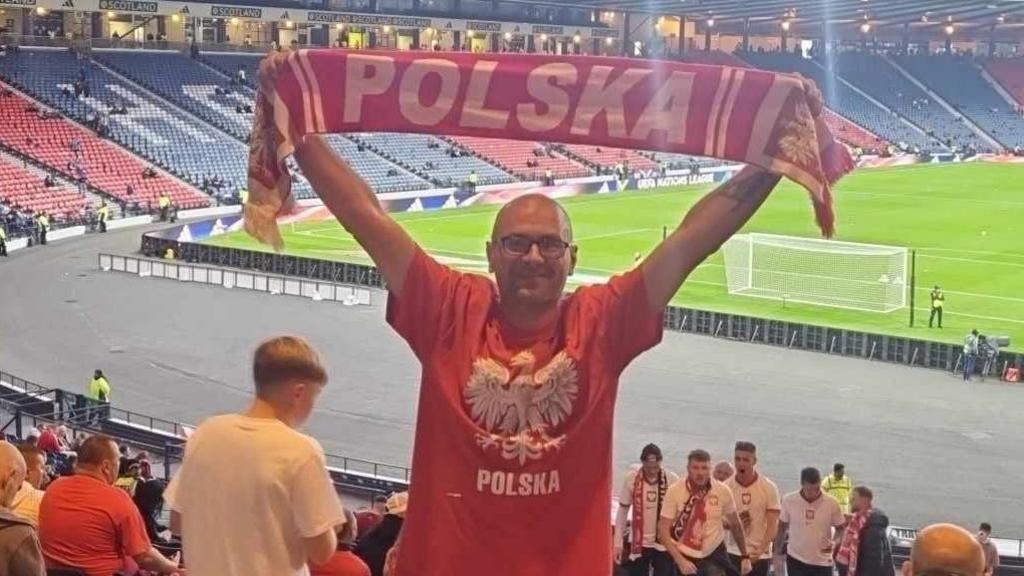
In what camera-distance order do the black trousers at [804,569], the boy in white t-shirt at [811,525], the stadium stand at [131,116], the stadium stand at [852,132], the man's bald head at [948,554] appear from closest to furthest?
the man's bald head at [948,554] → the boy in white t-shirt at [811,525] → the black trousers at [804,569] → the stadium stand at [131,116] → the stadium stand at [852,132]

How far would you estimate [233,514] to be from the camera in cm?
364

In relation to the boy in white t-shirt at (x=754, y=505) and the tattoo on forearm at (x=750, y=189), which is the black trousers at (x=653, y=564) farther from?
the tattoo on forearm at (x=750, y=189)

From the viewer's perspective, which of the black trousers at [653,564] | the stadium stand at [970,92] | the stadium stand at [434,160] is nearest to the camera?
the black trousers at [653,564]

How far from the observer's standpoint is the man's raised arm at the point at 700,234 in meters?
3.48

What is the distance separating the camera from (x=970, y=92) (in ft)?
337

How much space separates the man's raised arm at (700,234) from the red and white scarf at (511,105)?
4.8 inches

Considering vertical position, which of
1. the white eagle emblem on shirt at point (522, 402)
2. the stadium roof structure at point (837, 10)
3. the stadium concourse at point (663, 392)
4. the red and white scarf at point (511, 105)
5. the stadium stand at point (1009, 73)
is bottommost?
the stadium concourse at point (663, 392)

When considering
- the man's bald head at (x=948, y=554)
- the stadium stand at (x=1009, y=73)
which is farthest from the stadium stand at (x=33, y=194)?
the stadium stand at (x=1009, y=73)

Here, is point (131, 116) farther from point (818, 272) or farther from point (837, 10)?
point (837, 10)

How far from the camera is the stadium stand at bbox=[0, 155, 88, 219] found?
45.0 m

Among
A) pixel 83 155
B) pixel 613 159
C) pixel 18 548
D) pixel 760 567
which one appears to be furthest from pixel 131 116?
pixel 18 548

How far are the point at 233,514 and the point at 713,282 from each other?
110 feet

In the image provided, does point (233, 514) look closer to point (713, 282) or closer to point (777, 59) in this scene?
point (713, 282)

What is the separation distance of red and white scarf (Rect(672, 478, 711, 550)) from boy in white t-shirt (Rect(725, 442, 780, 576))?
2.94 feet
